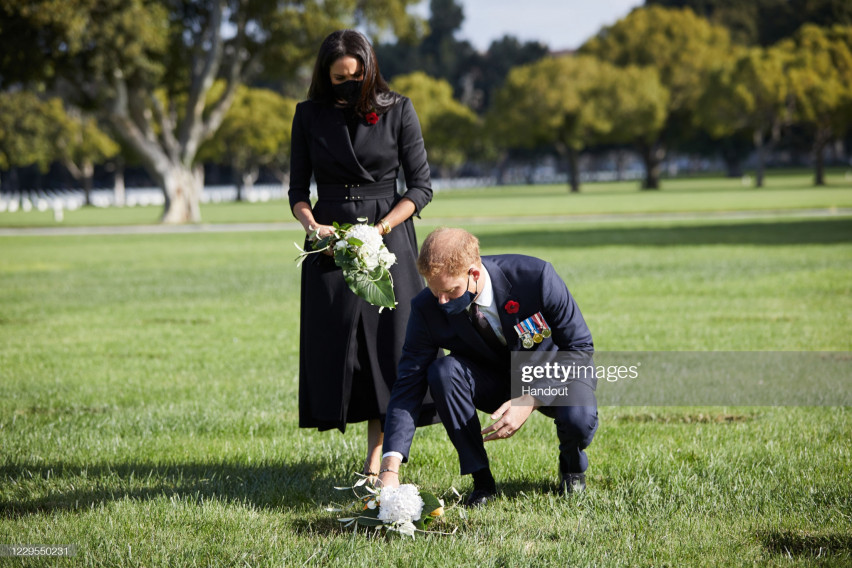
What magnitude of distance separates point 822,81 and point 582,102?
15.3m

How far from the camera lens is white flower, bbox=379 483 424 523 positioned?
133 inches

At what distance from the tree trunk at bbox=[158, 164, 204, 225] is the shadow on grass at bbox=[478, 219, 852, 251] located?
50.7ft

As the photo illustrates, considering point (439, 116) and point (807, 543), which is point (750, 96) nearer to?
point (439, 116)

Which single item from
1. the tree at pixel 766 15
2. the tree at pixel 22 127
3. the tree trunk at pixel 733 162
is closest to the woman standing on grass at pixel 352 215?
the tree at pixel 22 127

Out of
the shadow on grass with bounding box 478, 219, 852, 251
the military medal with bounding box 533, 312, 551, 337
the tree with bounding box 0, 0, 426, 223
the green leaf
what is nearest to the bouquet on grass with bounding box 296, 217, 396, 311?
the green leaf

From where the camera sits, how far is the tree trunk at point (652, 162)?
62219 mm

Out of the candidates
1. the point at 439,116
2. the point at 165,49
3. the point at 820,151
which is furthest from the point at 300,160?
the point at 439,116

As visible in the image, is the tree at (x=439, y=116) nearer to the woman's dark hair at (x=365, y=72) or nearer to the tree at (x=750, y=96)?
the tree at (x=750, y=96)

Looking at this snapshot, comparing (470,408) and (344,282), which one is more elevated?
(344,282)

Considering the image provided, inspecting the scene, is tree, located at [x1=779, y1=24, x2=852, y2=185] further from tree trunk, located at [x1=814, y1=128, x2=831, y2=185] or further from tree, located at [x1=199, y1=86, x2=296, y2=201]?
tree, located at [x1=199, y1=86, x2=296, y2=201]

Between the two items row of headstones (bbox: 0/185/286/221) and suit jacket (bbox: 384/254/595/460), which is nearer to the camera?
suit jacket (bbox: 384/254/595/460)

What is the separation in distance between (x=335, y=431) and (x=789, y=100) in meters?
55.8

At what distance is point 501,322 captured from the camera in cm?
370

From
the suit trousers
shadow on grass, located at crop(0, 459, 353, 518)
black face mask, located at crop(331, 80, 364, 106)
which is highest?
black face mask, located at crop(331, 80, 364, 106)
